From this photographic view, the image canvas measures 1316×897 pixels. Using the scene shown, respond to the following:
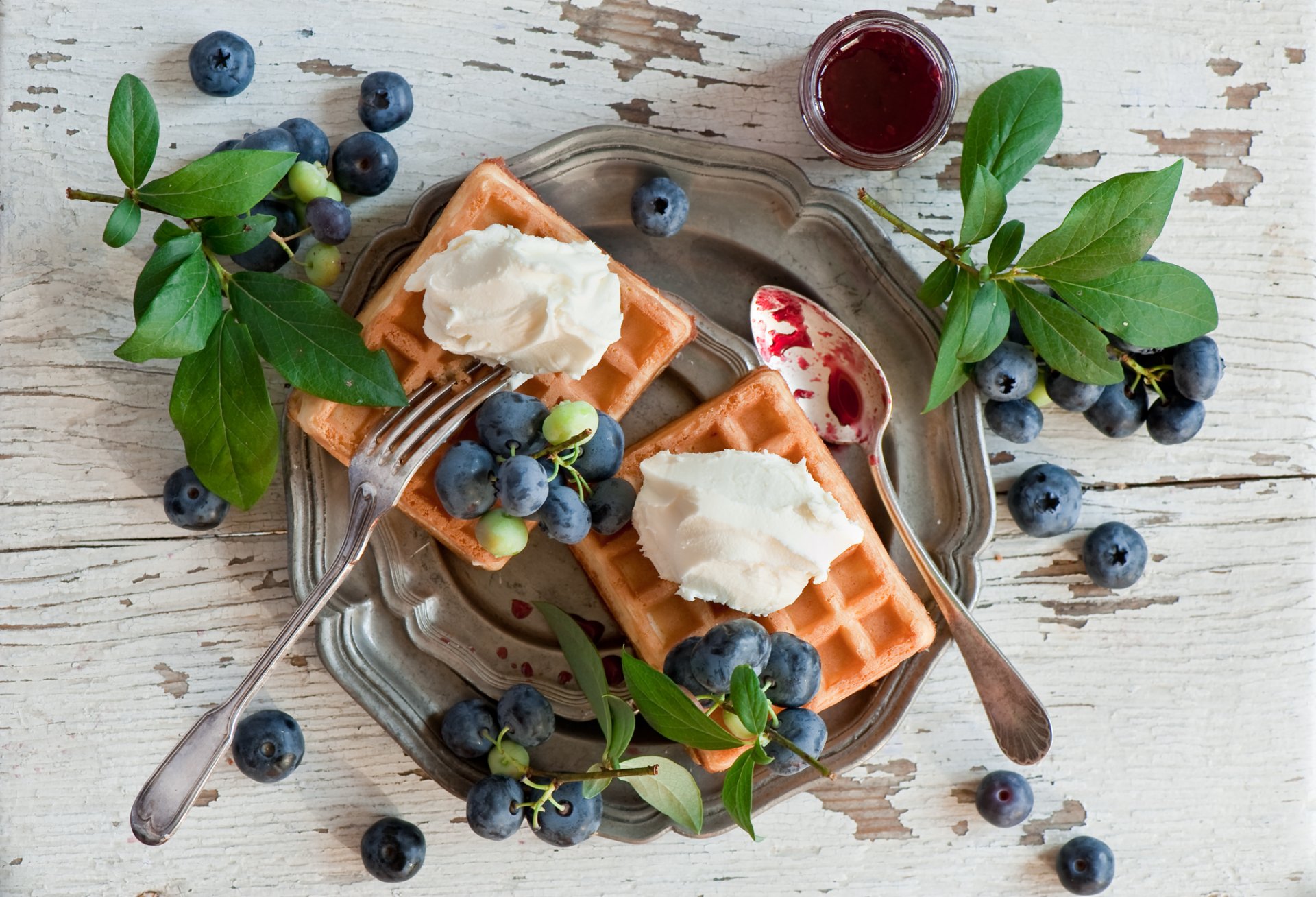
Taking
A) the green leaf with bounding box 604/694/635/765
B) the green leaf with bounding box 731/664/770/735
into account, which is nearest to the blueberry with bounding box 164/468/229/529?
the green leaf with bounding box 604/694/635/765

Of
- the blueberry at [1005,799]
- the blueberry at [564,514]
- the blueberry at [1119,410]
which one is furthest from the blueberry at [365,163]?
the blueberry at [1005,799]

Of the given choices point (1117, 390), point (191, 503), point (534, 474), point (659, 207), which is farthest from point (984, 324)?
point (191, 503)

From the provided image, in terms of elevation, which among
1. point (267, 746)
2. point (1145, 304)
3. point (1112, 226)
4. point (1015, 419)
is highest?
point (1112, 226)

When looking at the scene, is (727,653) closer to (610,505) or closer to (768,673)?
(768,673)

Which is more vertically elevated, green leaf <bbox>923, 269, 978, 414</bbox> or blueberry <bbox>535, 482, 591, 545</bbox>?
green leaf <bbox>923, 269, 978, 414</bbox>

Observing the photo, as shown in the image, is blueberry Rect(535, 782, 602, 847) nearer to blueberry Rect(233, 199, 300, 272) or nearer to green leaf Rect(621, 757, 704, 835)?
green leaf Rect(621, 757, 704, 835)

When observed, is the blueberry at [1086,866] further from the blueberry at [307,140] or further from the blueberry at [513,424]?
the blueberry at [307,140]
